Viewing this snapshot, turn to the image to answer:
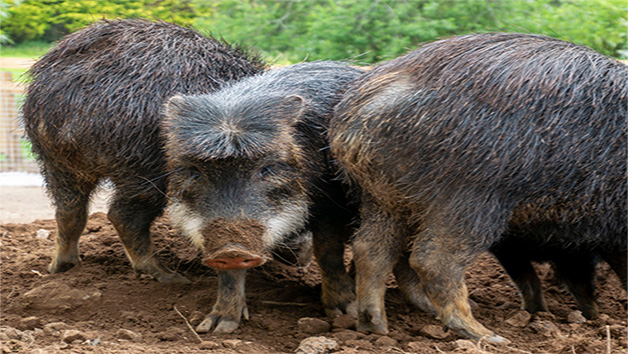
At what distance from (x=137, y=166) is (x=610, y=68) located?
112 inches

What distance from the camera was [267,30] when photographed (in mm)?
14484

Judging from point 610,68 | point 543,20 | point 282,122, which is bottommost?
point 543,20

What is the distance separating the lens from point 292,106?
427 centimetres

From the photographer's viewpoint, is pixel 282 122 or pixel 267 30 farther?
pixel 267 30

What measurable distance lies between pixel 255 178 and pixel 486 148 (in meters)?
1.30

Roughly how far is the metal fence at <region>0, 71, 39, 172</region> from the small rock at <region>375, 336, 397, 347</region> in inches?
325

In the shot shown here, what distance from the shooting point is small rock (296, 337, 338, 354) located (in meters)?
3.70

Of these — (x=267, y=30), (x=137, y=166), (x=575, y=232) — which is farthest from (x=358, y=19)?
(x=575, y=232)

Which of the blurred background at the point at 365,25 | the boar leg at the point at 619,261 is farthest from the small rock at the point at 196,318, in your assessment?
the blurred background at the point at 365,25

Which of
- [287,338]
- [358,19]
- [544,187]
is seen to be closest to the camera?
[544,187]

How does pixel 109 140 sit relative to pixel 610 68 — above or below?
below

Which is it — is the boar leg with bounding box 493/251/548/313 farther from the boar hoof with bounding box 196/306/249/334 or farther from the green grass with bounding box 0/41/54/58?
the green grass with bounding box 0/41/54/58

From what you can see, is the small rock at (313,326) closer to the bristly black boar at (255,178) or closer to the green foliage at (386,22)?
the bristly black boar at (255,178)

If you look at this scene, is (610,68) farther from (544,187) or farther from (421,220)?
(421,220)
